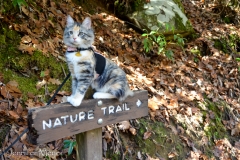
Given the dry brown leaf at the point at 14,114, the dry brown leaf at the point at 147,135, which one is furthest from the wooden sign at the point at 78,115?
the dry brown leaf at the point at 147,135

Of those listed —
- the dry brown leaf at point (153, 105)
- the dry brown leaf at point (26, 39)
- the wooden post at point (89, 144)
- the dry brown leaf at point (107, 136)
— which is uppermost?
the dry brown leaf at point (26, 39)

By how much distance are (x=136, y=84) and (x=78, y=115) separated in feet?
7.89

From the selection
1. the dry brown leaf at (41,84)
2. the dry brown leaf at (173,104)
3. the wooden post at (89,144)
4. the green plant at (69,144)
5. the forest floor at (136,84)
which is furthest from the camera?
the dry brown leaf at (173,104)

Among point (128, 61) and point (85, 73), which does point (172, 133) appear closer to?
point (128, 61)

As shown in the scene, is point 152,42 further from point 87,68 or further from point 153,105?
point 87,68

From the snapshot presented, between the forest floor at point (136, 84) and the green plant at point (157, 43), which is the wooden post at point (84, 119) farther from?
the green plant at point (157, 43)

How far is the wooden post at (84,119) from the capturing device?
1.65m

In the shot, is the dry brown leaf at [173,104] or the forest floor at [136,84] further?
the dry brown leaf at [173,104]

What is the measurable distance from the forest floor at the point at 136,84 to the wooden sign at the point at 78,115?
102 cm

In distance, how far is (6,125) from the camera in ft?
8.87

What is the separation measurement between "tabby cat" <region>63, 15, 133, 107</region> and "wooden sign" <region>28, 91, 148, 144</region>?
78mm

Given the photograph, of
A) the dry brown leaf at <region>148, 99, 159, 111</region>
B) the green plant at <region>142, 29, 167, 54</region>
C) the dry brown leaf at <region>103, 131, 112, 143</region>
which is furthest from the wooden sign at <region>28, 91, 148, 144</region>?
the green plant at <region>142, 29, 167, 54</region>

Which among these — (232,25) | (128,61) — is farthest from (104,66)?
(232,25)

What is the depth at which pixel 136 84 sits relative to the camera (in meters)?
4.16
